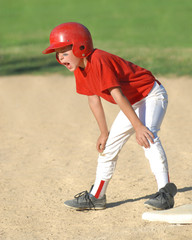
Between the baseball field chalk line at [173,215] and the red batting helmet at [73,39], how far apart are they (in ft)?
3.86

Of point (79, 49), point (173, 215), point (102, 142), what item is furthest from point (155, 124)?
point (79, 49)

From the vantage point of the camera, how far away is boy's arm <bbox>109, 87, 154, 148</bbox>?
3334mm

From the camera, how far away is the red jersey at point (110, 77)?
10.9 ft

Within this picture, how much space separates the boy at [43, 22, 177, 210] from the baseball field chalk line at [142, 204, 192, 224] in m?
0.10

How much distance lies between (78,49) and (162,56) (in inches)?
295

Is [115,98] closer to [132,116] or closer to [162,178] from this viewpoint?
[132,116]

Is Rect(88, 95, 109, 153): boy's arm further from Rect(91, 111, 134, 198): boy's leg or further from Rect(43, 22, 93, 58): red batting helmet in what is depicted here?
Rect(43, 22, 93, 58): red batting helmet

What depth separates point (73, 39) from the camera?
3.43 m

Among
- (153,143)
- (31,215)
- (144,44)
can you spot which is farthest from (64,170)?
(144,44)

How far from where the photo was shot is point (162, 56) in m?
10.7

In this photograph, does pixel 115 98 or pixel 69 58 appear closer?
pixel 115 98

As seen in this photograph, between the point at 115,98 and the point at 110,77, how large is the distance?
0.14m

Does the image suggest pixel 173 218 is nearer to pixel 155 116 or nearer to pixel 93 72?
pixel 155 116

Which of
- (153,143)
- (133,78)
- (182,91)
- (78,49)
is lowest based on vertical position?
(182,91)
